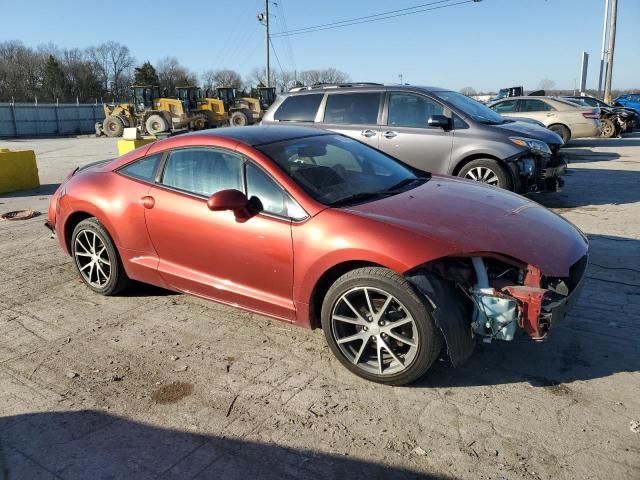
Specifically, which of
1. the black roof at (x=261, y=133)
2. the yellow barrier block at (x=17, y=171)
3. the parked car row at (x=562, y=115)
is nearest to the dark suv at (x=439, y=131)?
the black roof at (x=261, y=133)

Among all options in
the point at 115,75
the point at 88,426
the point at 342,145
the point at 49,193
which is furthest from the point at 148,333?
the point at 115,75

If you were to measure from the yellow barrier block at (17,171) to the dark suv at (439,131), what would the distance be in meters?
5.68

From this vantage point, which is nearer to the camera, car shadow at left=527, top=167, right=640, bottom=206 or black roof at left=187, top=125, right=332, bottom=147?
black roof at left=187, top=125, right=332, bottom=147

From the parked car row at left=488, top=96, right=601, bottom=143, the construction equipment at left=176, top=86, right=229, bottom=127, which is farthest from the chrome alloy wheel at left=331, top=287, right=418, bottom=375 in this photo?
the construction equipment at left=176, top=86, right=229, bottom=127

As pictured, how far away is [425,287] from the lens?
2.92m

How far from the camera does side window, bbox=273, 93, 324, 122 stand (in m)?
8.30

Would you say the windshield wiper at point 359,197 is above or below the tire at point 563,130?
above

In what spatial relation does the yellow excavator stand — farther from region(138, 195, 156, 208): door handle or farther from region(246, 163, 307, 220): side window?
region(246, 163, 307, 220): side window

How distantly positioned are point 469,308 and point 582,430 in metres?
0.84

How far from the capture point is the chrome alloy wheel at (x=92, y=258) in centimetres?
463

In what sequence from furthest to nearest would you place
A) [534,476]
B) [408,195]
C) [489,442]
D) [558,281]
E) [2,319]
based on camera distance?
[2,319] < [408,195] < [558,281] < [489,442] < [534,476]

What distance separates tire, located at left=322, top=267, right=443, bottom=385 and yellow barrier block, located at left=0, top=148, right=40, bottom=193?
9.39 meters

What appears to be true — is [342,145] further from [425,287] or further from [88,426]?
[88,426]

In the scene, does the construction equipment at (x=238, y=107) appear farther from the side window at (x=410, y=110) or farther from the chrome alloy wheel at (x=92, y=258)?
the chrome alloy wheel at (x=92, y=258)
